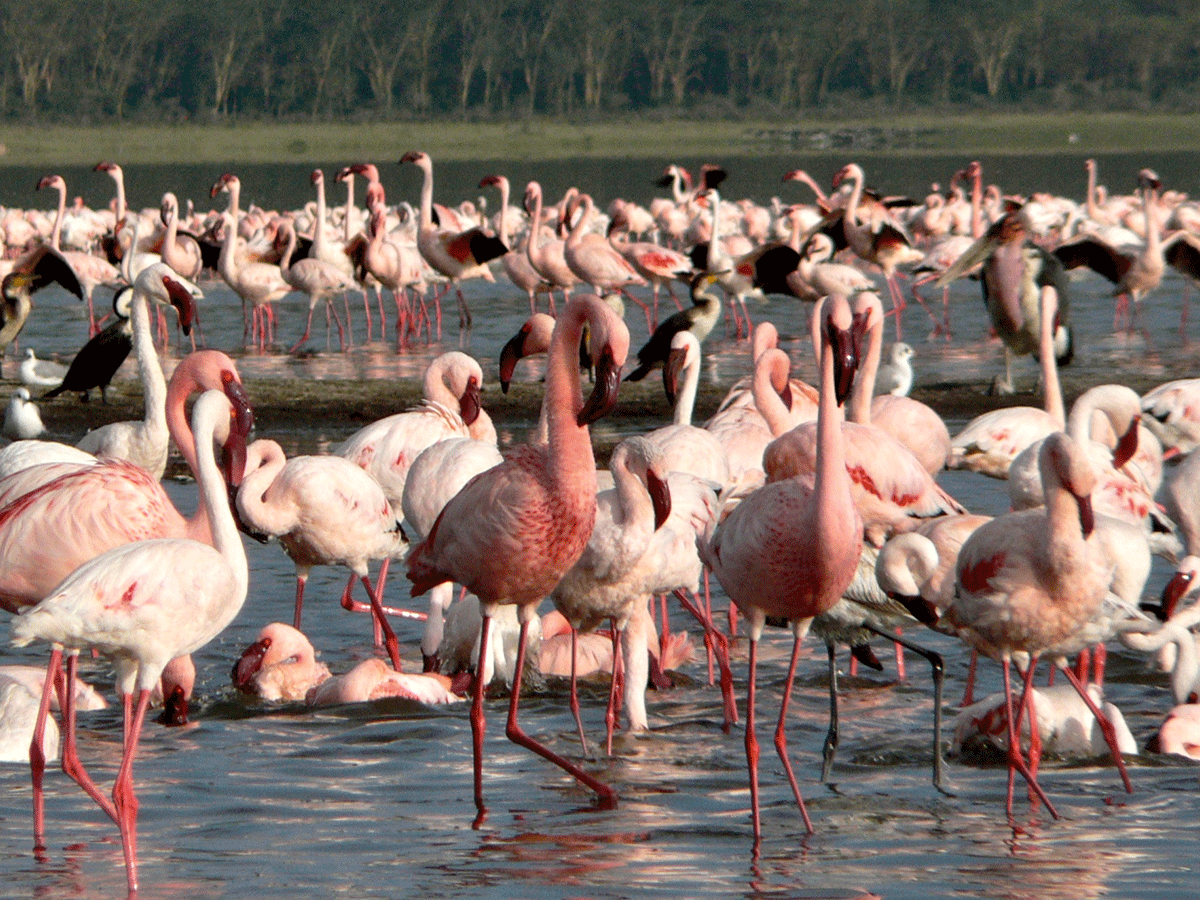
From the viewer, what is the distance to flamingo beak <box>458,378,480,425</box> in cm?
796

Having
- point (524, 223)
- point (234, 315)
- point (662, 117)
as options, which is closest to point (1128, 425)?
point (234, 315)

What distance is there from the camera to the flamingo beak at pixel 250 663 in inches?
250

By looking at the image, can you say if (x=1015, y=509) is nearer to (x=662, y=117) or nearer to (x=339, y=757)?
(x=339, y=757)

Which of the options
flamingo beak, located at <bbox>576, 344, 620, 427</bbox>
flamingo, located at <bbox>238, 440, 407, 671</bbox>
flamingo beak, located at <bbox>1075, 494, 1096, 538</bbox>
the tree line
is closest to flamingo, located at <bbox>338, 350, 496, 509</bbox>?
flamingo, located at <bbox>238, 440, 407, 671</bbox>

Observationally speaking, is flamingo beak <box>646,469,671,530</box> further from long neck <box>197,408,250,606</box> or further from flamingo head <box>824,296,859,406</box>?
long neck <box>197,408,250,606</box>

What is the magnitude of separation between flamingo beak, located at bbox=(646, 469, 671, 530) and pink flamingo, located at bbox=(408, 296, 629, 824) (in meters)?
0.28

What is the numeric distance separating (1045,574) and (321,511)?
2.77 m

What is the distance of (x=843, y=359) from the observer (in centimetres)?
486

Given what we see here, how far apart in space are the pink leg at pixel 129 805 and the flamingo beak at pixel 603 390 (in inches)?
51.6

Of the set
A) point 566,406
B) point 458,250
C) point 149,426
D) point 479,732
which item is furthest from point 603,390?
point 458,250

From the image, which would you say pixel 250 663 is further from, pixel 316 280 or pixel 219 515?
pixel 316 280

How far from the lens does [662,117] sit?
274ft

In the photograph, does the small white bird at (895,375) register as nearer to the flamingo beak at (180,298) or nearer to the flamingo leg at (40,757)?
the flamingo beak at (180,298)

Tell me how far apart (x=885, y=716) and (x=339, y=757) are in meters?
1.77
